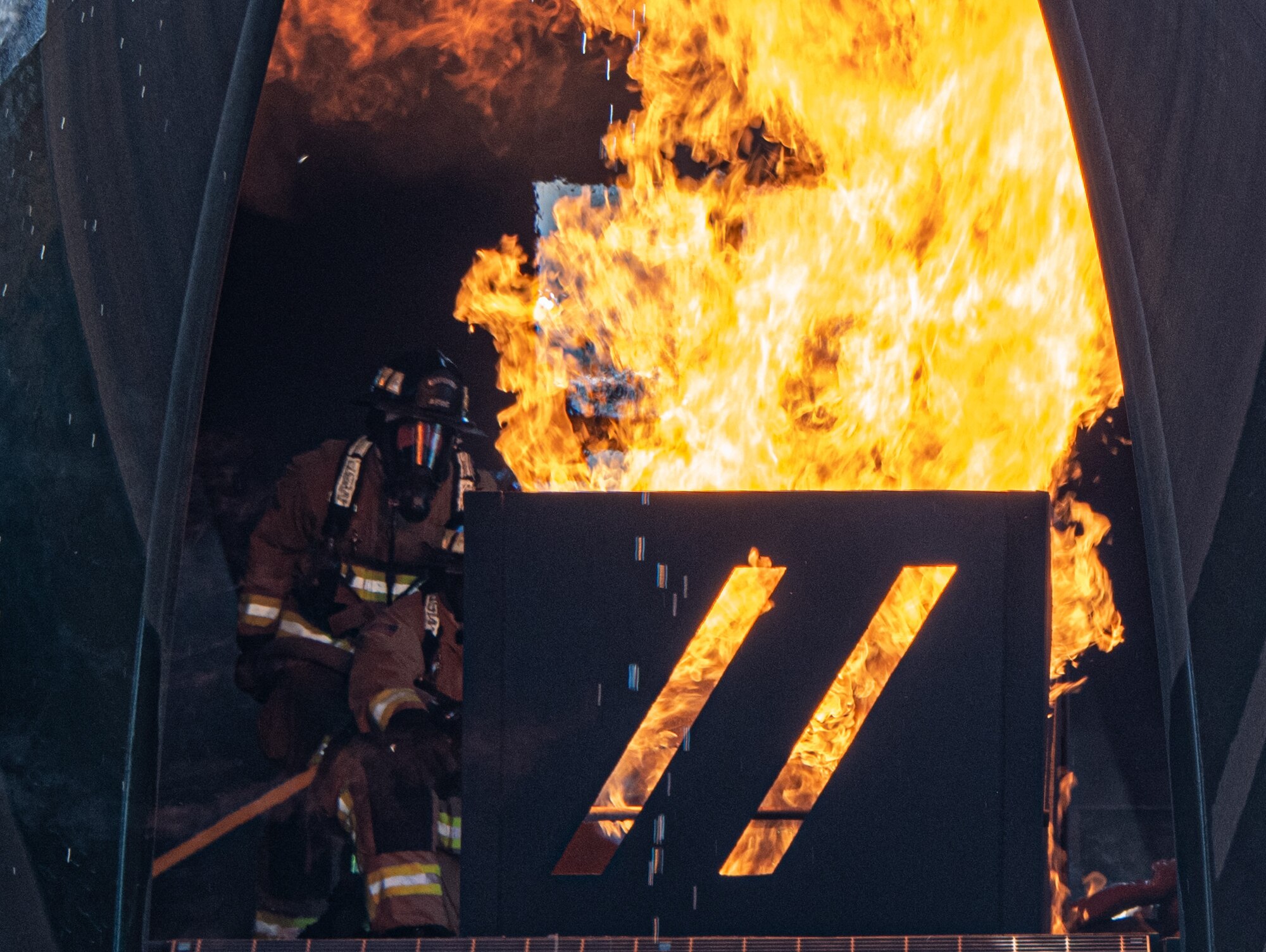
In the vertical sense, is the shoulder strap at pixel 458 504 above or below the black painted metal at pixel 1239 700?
above

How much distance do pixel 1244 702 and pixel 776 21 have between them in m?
2.61

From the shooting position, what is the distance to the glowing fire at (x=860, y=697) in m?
2.30

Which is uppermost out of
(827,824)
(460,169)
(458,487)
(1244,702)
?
(460,169)

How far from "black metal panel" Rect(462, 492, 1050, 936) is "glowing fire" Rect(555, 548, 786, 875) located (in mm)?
19

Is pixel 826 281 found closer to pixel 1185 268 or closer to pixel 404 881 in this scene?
pixel 1185 268

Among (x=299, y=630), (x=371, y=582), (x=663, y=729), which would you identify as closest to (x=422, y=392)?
(x=371, y=582)

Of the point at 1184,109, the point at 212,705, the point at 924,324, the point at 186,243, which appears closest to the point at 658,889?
the point at 186,243

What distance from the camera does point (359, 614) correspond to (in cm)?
371

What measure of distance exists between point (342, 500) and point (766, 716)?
73.8 inches

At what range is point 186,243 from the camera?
2172mm

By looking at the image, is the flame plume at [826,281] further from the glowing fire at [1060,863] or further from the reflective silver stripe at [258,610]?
the reflective silver stripe at [258,610]

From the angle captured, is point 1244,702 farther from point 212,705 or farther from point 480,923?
point 212,705

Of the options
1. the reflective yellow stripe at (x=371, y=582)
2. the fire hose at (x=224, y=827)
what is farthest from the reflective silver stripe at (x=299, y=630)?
the fire hose at (x=224, y=827)

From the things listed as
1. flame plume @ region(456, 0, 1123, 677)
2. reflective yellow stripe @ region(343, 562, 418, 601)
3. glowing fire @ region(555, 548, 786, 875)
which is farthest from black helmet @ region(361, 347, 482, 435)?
glowing fire @ region(555, 548, 786, 875)
